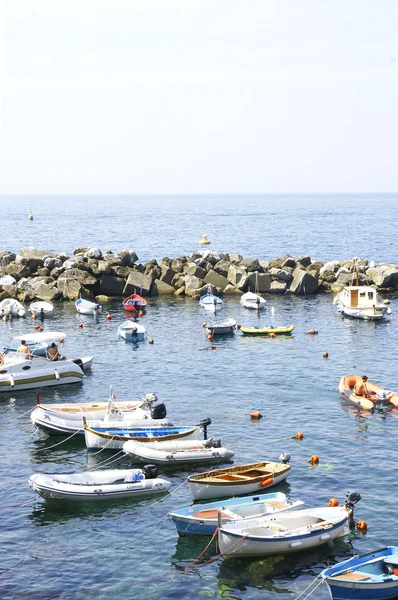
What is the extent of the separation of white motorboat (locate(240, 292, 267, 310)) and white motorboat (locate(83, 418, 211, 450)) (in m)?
34.7

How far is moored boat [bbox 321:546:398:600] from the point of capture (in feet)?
81.5

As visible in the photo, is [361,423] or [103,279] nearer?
[361,423]

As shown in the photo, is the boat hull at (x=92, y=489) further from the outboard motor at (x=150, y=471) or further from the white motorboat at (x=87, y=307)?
the white motorboat at (x=87, y=307)

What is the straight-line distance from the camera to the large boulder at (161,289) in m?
81.3

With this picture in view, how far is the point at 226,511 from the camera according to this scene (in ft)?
99.6

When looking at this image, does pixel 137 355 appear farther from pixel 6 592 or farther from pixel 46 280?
pixel 6 592

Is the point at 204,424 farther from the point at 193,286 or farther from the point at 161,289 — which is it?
the point at 161,289

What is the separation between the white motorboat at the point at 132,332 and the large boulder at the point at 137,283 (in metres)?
15.2

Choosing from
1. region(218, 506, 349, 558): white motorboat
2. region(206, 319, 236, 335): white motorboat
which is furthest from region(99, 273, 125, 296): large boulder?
region(218, 506, 349, 558): white motorboat

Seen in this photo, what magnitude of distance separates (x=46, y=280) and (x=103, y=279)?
6.28 m

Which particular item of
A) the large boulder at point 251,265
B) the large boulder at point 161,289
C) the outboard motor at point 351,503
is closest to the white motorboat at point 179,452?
the outboard motor at point 351,503

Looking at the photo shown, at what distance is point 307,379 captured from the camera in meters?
51.7

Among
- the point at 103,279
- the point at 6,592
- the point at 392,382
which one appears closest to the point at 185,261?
the point at 103,279

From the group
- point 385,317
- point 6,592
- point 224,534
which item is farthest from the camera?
point 385,317
